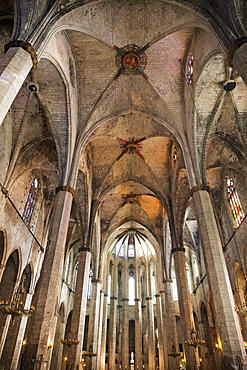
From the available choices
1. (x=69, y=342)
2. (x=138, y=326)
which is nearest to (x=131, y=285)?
(x=138, y=326)

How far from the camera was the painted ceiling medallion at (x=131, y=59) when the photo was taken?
45.3ft

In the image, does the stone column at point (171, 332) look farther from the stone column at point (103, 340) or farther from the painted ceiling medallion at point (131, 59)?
the painted ceiling medallion at point (131, 59)

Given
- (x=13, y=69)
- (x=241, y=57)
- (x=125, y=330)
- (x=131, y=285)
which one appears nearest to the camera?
(x=13, y=69)

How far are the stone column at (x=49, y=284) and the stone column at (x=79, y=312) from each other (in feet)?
17.8

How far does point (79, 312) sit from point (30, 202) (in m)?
7.56

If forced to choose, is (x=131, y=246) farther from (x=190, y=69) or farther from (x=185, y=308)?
(x=190, y=69)

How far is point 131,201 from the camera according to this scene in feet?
82.9

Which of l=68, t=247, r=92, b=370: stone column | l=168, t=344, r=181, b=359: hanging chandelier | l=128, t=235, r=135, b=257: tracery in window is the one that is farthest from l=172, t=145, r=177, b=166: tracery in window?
l=128, t=235, r=135, b=257: tracery in window

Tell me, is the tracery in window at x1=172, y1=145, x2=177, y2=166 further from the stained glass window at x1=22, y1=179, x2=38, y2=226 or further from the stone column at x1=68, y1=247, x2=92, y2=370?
the stained glass window at x1=22, y1=179, x2=38, y2=226

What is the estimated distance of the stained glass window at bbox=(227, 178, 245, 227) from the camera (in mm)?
15812

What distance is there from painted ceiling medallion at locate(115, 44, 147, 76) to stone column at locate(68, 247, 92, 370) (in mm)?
11784

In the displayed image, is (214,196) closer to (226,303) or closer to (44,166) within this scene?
(226,303)

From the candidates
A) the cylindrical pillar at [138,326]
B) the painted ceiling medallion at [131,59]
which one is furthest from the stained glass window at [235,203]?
the cylindrical pillar at [138,326]

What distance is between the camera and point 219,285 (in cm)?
955
